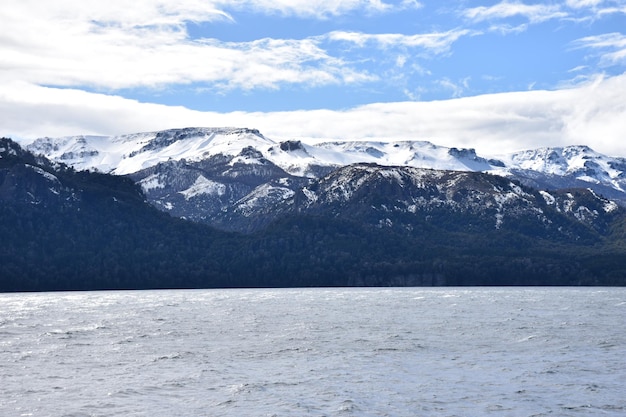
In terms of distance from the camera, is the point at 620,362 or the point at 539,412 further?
the point at 620,362

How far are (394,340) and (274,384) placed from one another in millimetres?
50980

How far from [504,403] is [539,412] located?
4.95 m

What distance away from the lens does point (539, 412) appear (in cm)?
8744

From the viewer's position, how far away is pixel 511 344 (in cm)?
14588

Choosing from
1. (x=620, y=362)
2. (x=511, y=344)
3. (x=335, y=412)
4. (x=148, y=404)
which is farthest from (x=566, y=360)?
(x=148, y=404)

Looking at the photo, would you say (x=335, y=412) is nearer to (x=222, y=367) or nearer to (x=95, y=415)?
(x=95, y=415)

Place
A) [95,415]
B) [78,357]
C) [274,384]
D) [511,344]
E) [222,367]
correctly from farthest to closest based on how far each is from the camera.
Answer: [511,344] < [78,357] < [222,367] < [274,384] < [95,415]

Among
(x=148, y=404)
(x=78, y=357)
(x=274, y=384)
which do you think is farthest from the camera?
(x=78, y=357)

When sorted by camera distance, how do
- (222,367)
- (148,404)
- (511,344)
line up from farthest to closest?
(511,344) → (222,367) → (148,404)

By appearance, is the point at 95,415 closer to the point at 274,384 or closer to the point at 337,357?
the point at 274,384

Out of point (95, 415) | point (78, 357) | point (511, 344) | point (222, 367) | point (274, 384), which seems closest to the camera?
point (95, 415)

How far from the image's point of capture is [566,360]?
12456 centimetres

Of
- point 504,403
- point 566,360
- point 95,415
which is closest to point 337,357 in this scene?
point 566,360

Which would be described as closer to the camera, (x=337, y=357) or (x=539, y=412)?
(x=539, y=412)
